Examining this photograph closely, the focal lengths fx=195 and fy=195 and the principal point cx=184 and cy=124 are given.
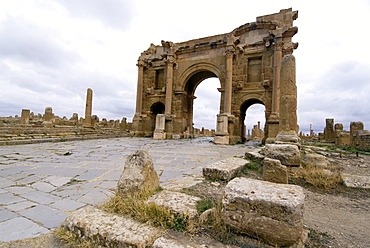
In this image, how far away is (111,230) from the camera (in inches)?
62.9

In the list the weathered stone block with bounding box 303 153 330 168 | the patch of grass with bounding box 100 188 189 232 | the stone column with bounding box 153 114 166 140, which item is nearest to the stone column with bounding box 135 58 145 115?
the stone column with bounding box 153 114 166 140

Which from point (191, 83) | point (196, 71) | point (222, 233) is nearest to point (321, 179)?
point (222, 233)

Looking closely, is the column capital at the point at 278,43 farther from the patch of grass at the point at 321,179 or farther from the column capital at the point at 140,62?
the column capital at the point at 140,62

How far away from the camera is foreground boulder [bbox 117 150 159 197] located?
85.9 inches

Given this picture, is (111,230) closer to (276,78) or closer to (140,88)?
(276,78)

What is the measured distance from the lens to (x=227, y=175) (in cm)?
333

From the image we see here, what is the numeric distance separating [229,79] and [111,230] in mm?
12393

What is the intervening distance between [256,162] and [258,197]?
3719mm

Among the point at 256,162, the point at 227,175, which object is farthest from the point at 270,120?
the point at 227,175

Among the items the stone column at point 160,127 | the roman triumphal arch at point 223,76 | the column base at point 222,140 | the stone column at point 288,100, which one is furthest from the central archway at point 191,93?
the stone column at point 288,100

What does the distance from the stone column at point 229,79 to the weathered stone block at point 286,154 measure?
7.57 meters

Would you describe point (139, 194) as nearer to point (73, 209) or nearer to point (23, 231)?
point (73, 209)

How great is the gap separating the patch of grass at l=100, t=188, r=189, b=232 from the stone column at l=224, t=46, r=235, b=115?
11.3 m

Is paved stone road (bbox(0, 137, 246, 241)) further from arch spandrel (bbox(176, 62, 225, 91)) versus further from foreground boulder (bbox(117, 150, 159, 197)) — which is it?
arch spandrel (bbox(176, 62, 225, 91))
